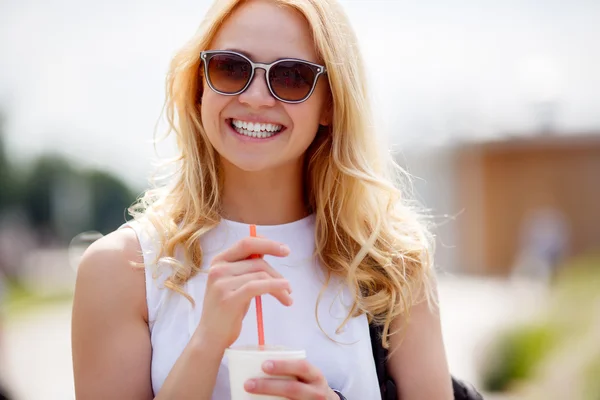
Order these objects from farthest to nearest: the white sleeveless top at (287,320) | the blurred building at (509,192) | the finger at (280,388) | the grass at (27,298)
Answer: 1. the blurred building at (509,192)
2. the grass at (27,298)
3. the white sleeveless top at (287,320)
4. the finger at (280,388)

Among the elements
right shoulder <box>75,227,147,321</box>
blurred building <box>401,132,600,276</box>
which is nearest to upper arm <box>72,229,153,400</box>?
right shoulder <box>75,227,147,321</box>

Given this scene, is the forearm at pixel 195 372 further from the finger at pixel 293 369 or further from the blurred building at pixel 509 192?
the blurred building at pixel 509 192

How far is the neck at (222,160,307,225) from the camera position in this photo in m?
2.43

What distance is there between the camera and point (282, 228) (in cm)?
244

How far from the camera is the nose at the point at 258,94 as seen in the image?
2.18 meters

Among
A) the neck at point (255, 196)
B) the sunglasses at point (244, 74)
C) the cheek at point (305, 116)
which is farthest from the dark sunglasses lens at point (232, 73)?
the neck at point (255, 196)

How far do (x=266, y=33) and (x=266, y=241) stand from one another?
2.40 ft

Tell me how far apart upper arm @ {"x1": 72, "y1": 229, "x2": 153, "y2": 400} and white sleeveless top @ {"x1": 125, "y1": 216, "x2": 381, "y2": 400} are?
46 mm

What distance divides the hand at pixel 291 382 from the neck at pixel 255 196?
75cm

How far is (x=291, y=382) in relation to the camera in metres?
1.74

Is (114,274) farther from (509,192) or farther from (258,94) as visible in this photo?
(509,192)

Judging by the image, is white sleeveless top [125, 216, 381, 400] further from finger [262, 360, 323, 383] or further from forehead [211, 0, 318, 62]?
forehead [211, 0, 318, 62]

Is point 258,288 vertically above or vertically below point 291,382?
above

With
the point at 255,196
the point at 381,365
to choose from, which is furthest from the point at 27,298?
the point at 381,365
